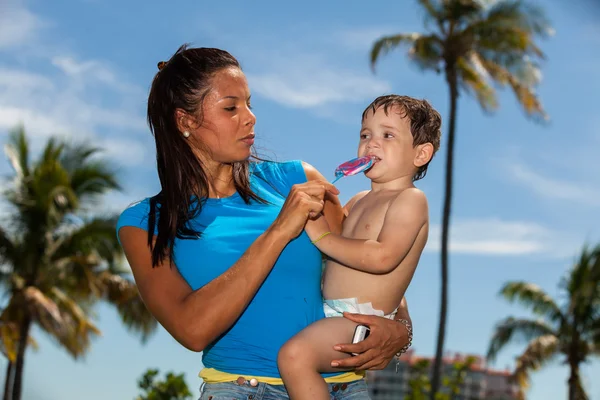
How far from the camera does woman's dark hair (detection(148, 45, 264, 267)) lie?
335 cm

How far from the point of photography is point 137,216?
3408 mm

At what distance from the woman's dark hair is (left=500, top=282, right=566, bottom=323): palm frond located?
2680 centimetres

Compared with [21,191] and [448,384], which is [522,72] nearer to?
[448,384]

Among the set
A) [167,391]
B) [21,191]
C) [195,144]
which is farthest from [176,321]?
[21,191]

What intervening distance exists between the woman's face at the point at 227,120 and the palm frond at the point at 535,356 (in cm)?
2532

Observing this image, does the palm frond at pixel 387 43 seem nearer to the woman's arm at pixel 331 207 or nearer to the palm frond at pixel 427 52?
the palm frond at pixel 427 52

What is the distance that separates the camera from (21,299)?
22.8m

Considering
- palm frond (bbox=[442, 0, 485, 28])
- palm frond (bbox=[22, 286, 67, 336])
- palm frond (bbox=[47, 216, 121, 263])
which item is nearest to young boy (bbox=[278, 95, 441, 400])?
palm frond (bbox=[22, 286, 67, 336])

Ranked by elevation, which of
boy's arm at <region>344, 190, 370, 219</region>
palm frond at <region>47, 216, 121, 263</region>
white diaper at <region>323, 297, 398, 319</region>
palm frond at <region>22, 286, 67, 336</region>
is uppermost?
palm frond at <region>47, 216, 121, 263</region>

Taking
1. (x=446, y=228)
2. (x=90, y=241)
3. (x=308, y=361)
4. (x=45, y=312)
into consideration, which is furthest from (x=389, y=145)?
(x=446, y=228)

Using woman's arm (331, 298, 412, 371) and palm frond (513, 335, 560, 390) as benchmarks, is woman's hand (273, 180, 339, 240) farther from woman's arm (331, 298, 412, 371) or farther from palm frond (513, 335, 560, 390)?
palm frond (513, 335, 560, 390)

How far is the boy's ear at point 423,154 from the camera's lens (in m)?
3.66

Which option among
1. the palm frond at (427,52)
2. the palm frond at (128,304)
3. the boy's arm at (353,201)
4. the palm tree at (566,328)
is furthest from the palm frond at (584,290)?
the boy's arm at (353,201)

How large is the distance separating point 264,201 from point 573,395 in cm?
2598
